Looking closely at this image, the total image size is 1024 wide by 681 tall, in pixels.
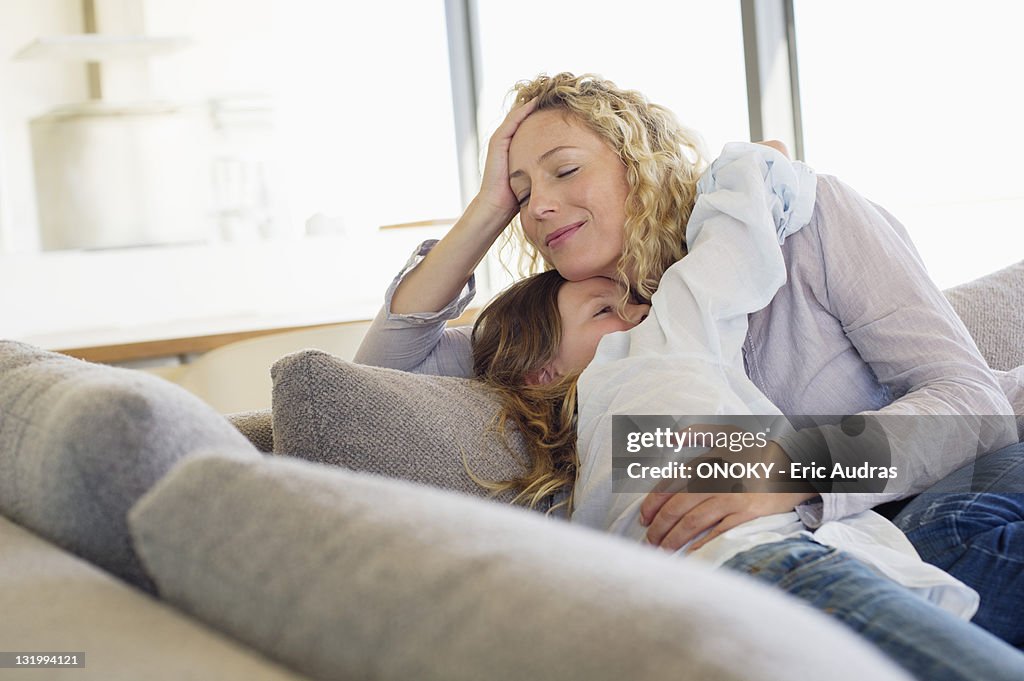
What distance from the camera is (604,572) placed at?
1.32 feet

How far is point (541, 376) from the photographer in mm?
1569

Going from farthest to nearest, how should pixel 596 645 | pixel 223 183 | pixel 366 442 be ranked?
pixel 223 183 → pixel 366 442 → pixel 596 645

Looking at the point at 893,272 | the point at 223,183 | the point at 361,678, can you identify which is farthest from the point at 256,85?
the point at 361,678

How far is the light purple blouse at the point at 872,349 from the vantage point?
1321 mm

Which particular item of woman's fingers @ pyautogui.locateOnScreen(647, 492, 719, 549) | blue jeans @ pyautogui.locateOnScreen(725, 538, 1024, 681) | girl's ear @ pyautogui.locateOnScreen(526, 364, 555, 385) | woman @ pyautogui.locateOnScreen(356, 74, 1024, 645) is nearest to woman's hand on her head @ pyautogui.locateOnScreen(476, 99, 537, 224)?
woman @ pyautogui.locateOnScreen(356, 74, 1024, 645)

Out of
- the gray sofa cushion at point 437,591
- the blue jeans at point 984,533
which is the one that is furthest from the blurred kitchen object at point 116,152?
the gray sofa cushion at point 437,591

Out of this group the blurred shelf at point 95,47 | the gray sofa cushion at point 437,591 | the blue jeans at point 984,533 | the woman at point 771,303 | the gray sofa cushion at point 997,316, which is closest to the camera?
the gray sofa cushion at point 437,591

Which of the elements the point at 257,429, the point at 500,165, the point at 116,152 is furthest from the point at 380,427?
the point at 116,152

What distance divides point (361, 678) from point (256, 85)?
4.57m

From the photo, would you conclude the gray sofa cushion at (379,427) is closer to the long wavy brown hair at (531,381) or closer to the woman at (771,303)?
the long wavy brown hair at (531,381)

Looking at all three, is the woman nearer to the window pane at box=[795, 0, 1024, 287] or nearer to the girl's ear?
the girl's ear

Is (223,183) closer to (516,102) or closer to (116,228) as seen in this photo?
(116,228)

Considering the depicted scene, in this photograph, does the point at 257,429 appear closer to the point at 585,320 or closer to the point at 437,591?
the point at 585,320

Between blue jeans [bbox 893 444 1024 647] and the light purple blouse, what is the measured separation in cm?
4
